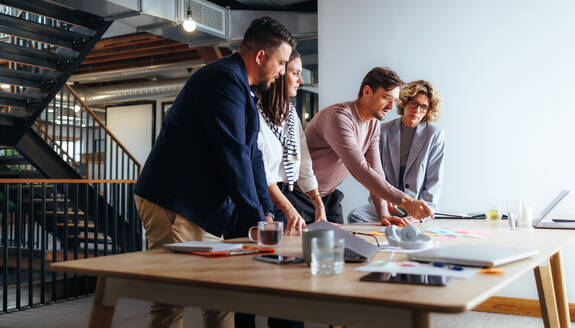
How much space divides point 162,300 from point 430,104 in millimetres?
2319

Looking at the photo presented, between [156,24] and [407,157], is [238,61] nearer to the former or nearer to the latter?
[407,157]

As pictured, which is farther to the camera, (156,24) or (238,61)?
(156,24)

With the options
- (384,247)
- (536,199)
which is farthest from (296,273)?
(536,199)

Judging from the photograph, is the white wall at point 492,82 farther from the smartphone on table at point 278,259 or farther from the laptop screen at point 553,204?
the smartphone on table at point 278,259

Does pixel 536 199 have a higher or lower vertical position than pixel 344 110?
lower

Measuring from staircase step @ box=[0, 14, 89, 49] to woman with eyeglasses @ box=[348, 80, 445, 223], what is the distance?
3.70 meters

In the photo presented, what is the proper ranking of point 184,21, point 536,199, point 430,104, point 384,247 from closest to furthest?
point 384,247, point 430,104, point 536,199, point 184,21

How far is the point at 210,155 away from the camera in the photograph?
65.3 inches

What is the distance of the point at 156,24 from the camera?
5.02 m

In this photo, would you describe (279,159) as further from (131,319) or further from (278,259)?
(131,319)

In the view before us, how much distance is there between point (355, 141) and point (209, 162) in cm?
99

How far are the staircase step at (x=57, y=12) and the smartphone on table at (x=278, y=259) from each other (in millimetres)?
4356

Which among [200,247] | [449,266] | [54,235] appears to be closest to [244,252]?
[200,247]

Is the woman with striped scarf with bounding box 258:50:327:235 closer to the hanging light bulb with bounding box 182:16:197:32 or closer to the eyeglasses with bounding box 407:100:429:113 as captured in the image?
the eyeglasses with bounding box 407:100:429:113
